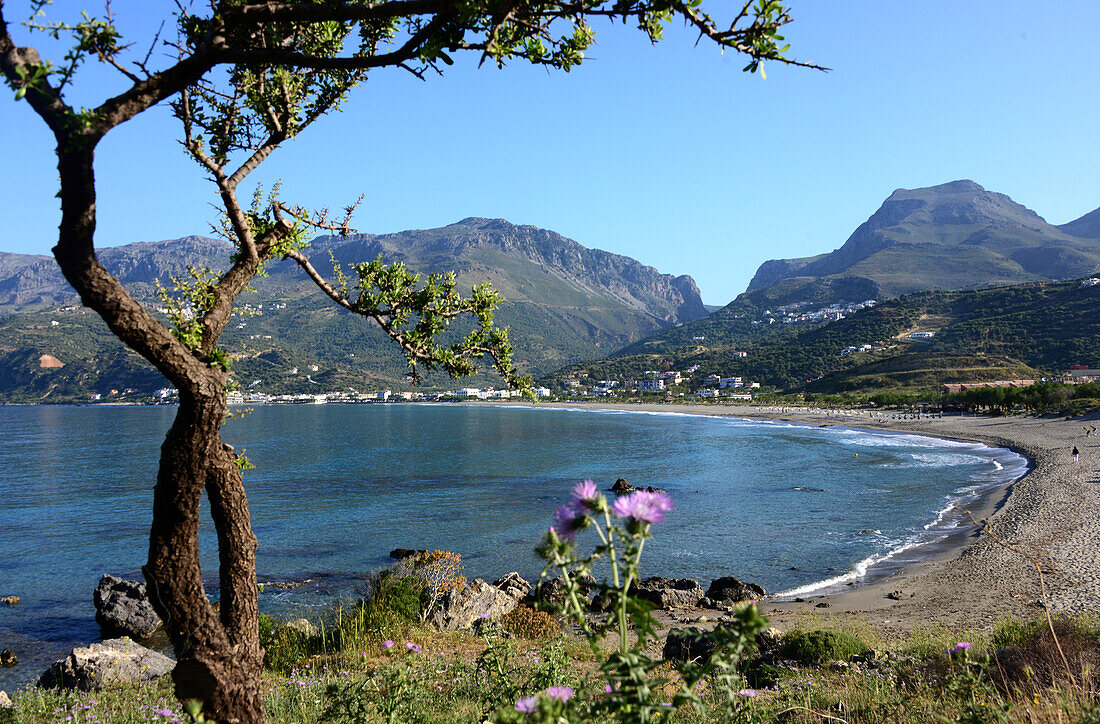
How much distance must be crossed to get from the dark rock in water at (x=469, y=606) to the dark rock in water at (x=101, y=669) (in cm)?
464

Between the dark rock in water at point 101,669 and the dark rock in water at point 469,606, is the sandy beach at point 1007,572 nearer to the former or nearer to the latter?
the dark rock in water at point 469,606

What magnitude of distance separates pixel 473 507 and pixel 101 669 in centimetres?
2245

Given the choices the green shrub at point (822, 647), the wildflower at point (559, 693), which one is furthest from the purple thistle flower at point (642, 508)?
the green shrub at point (822, 647)

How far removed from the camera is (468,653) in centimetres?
991

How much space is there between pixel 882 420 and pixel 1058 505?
54423mm

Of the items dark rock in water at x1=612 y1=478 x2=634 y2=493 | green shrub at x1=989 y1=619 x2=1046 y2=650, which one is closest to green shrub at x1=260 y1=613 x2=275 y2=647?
green shrub at x1=989 y1=619 x2=1046 y2=650

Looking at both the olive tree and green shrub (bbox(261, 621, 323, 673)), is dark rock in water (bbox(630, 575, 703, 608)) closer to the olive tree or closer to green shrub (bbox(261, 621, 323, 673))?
green shrub (bbox(261, 621, 323, 673))

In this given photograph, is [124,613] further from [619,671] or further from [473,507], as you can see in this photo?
[619,671]

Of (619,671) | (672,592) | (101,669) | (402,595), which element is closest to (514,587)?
(672,592)

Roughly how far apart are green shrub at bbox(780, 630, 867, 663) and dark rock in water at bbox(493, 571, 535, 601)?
7386mm

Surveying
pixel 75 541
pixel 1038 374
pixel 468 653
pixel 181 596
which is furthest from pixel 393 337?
pixel 1038 374

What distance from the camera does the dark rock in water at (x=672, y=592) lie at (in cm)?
1585

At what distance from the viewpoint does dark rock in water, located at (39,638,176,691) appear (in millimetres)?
9469

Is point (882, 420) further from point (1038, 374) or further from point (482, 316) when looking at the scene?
point (482, 316)
